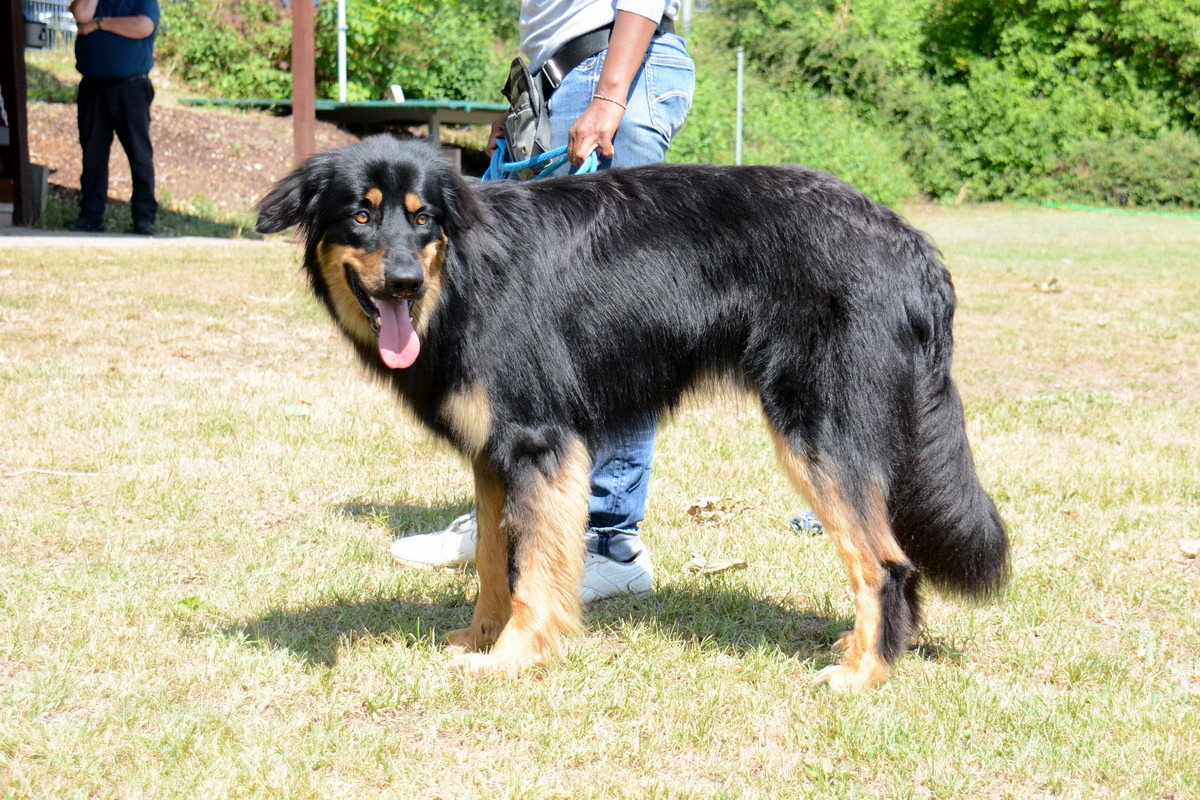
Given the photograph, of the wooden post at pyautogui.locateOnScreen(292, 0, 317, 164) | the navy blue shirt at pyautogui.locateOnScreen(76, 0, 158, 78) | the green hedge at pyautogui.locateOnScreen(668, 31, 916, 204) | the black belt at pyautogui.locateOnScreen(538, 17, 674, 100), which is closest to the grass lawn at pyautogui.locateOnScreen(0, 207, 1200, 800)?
the black belt at pyautogui.locateOnScreen(538, 17, 674, 100)

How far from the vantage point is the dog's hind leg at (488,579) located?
3.56 m

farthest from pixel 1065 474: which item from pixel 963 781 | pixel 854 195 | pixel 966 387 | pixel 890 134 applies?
pixel 890 134

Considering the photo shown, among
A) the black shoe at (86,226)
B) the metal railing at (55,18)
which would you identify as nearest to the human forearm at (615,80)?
the black shoe at (86,226)

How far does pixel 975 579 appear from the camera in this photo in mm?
3422

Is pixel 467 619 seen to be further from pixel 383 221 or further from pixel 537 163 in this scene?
pixel 537 163

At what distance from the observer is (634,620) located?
3873 mm

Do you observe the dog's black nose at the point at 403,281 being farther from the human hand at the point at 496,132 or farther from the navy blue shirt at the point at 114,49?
the navy blue shirt at the point at 114,49

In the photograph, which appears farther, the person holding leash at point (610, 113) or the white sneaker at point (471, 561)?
the white sneaker at point (471, 561)

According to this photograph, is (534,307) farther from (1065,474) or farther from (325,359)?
(325,359)

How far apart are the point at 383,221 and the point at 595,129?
Result: 0.89 meters

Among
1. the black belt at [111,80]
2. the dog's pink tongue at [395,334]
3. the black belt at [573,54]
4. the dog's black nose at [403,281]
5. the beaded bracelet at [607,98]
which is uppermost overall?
the black belt at [573,54]

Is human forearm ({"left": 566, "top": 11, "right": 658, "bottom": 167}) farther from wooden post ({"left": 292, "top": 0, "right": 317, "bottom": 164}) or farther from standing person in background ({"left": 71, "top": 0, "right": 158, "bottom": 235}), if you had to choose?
wooden post ({"left": 292, "top": 0, "right": 317, "bottom": 164})

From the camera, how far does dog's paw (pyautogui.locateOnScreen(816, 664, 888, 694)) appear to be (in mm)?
3260

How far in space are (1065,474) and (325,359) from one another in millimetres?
4547
